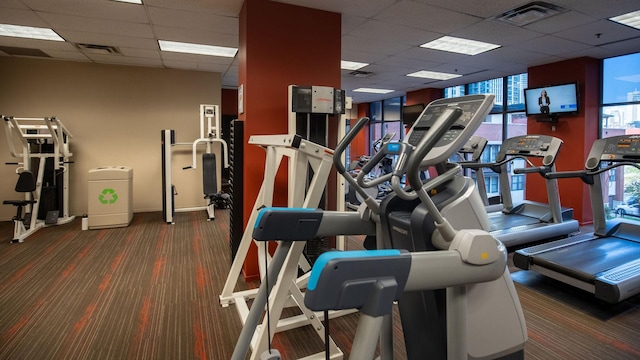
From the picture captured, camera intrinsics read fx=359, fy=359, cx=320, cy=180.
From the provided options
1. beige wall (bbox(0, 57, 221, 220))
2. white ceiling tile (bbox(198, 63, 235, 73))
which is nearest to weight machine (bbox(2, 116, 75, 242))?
beige wall (bbox(0, 57, 221, 220))

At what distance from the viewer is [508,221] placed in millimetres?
5203

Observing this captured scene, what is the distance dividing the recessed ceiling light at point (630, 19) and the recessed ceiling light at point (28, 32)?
6938mm

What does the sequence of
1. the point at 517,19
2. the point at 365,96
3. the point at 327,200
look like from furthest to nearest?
the point at 365,96
the point at 517,19
the point at 327,200

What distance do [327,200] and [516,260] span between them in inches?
82.4

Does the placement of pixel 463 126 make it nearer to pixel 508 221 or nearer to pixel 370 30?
pixel 370 30

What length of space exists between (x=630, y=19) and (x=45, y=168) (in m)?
8.41

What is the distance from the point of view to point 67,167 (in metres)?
5.91

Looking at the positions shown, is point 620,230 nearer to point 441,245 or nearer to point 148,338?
point 441,245

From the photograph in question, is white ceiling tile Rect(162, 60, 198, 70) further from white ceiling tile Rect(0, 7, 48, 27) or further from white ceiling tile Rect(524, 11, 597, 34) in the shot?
white ceiling tile Rect(524, 11, 597, 34)

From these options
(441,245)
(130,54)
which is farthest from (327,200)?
(130,54)

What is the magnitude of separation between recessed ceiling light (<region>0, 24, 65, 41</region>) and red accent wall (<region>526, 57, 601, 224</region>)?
775cm

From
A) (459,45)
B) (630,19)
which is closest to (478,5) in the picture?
(459,45)

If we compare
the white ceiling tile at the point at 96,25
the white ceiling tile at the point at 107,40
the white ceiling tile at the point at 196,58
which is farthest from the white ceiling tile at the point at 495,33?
the white ceiling tile at the point at 107,40

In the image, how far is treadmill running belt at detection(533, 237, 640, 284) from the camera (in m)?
3.26
